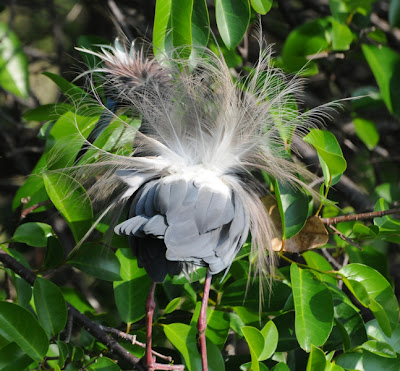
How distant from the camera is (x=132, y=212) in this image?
4.14 ft

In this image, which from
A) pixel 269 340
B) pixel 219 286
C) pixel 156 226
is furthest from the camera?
pixel 219 286

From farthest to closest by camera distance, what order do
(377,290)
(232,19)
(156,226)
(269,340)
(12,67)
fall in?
(12,67)
(232,19)
(377,290)
(269,340)
(156,226)

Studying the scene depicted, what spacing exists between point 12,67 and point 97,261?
896mm

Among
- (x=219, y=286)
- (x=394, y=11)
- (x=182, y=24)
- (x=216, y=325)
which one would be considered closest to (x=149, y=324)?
(x=216, y=325)

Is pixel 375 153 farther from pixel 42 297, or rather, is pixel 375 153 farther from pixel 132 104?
pixel 42 297

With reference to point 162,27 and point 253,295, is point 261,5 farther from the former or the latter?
point 253,295

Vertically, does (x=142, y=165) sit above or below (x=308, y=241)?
above

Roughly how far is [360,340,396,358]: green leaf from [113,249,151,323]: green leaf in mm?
546

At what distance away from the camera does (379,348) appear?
1357mm

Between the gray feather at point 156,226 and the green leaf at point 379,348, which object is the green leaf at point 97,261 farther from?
the green leaf at point 379,348

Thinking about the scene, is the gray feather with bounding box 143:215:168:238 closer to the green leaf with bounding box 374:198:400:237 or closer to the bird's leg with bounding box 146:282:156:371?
the bird's leg with bounding box 146:282:156:371

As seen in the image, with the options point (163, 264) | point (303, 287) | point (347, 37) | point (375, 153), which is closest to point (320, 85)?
point (375, 153)

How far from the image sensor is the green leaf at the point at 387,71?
1.86 metres

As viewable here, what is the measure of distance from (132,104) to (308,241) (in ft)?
1.87
